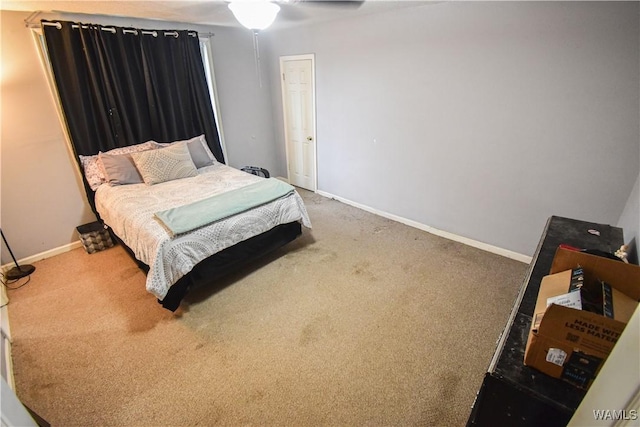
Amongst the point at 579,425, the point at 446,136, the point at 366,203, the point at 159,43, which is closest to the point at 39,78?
the point at 159,43

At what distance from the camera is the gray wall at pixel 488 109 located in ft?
6.84

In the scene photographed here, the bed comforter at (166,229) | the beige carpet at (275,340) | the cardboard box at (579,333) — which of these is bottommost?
the beige carpet at (275,340)

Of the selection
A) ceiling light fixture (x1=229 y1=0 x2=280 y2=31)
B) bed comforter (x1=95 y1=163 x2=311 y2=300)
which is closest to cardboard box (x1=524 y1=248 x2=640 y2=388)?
bed comforter (x1=95 y1=163 x2=311 y2=300)

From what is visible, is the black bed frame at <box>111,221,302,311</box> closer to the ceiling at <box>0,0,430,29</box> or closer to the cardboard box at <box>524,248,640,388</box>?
the ceiling at <box>0,0,430,29</box>

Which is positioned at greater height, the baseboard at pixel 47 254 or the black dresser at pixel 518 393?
the black dresser at pixel 518 393

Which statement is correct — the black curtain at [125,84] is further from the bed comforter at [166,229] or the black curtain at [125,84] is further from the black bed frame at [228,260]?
the black bed frame at [228,260]

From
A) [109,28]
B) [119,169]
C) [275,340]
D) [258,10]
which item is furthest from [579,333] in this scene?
[109,28]

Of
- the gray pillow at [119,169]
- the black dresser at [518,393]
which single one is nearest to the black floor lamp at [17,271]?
Answer: the gray pillow at [119,169]

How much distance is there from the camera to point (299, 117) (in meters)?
4.35

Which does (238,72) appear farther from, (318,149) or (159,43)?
(318,149)

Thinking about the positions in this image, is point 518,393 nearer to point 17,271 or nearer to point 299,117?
point 17,271

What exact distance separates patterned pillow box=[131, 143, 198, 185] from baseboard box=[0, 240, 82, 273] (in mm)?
1142

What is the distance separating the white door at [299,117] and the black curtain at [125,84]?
1.17 meters

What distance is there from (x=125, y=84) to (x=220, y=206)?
77.6 inches
